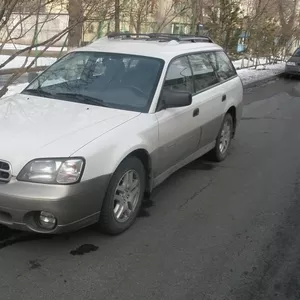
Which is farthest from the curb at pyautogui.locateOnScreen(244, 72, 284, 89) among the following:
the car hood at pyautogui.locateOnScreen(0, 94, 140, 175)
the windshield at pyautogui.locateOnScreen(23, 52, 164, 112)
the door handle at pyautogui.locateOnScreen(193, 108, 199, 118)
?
the car hood at pyautogui.locateOnScreen(0, 94, 140, 175)

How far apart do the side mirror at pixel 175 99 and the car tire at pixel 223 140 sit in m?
1.73

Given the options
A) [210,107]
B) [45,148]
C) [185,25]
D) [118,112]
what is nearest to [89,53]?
[118,112]

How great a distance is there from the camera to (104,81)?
14.4 ft

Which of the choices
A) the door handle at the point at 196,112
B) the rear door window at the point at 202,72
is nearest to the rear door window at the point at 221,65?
the rear door window at the point at 202,72

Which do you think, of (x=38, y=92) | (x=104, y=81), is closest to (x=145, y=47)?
(x=104, y=81)

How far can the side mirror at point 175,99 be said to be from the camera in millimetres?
4129

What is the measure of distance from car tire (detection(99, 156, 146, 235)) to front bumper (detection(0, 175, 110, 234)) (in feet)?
0.75

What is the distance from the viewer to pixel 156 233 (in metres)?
3.81

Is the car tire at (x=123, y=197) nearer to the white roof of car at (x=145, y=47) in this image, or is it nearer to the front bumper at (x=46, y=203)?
the front bumper at (x=46, y=203)

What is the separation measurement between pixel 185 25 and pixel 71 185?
45.3 ft

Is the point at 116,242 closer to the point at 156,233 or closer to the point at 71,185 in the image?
the point at 156,233

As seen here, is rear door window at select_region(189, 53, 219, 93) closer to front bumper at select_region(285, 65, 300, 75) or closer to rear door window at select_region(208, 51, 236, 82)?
rear door window at select_region(208, 51, 236, 82)

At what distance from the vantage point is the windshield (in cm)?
417

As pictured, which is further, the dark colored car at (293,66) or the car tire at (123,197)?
the dark colored car at (293,66)
